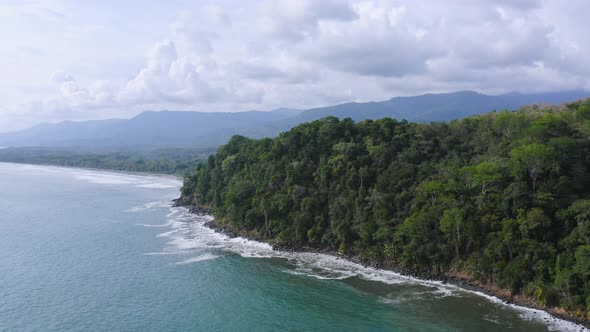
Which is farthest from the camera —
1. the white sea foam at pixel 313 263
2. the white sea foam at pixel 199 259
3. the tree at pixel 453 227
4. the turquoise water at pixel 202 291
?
the white sea foam at pixel 199 259

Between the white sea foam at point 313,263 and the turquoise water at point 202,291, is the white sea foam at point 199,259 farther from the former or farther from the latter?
the turquoise water at point 202,291

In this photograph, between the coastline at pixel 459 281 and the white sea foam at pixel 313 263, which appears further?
the white sea foam at pixel 313 263

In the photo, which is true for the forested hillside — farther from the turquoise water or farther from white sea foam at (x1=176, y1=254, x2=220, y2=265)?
white sea foam at (x1=176, y1=254, x2=220, y2=265)

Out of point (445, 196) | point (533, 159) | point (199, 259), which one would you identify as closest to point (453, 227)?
point (445, 196)

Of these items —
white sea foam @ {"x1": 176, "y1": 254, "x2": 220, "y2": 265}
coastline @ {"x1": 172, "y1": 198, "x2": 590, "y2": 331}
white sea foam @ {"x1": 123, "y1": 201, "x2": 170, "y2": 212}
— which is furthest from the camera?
white sea foam @ {"x1": 123, "y1": 201, "x2": 170, "y2": 212}

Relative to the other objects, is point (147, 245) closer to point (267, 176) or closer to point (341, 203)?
point (267, 176)

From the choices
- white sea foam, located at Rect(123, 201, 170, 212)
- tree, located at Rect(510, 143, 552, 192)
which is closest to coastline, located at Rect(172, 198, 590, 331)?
tree, located at Rect(510, 143, 552, 192)

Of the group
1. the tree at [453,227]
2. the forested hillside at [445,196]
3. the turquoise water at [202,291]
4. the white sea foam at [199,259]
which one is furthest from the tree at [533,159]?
the white sea foam at [199,259]

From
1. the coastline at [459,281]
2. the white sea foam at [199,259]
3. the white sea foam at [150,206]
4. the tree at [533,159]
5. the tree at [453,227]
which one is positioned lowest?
the coastline at [459,281]
